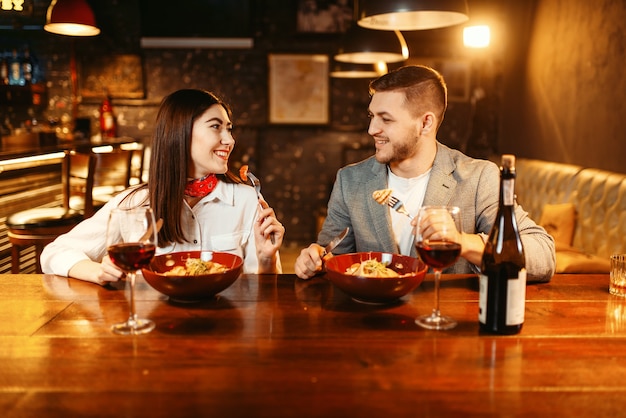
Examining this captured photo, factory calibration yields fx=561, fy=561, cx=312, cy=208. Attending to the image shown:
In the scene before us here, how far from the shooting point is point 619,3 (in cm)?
385

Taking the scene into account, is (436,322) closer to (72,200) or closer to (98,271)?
(98,271)

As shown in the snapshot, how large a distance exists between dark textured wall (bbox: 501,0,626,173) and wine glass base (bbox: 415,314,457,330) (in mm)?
3125

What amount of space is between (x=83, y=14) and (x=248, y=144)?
2.20m

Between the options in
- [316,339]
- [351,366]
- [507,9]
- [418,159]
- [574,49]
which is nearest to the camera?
[351,366]

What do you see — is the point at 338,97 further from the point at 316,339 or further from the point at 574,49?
the point at 316,339

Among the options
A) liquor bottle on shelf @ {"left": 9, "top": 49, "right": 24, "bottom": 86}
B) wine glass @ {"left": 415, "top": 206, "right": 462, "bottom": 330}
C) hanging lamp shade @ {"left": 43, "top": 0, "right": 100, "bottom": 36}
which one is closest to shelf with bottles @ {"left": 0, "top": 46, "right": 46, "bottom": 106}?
liquor bottle on shelf @ {"left": 9, "top": 49, "right": 24, "bottom": 86}

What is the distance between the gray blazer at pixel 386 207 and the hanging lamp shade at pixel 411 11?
523 mm

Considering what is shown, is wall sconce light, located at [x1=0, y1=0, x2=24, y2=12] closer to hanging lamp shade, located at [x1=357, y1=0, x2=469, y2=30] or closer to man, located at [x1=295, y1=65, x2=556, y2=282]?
hanging lamp shade, located at [x1=357, y1=0, x2=469, y2=30]

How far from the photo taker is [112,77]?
6.24 m

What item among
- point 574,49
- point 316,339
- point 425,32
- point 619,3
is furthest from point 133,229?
point 425,32

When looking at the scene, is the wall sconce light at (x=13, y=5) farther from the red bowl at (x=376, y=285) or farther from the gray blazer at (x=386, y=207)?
the red bowl at (x=376, y=285)

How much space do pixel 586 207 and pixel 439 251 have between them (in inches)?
121

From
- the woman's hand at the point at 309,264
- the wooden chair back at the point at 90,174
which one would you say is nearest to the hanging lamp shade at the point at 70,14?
the wooden chair back at the point at 90,174

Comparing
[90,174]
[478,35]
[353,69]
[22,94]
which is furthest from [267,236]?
[22,94]
